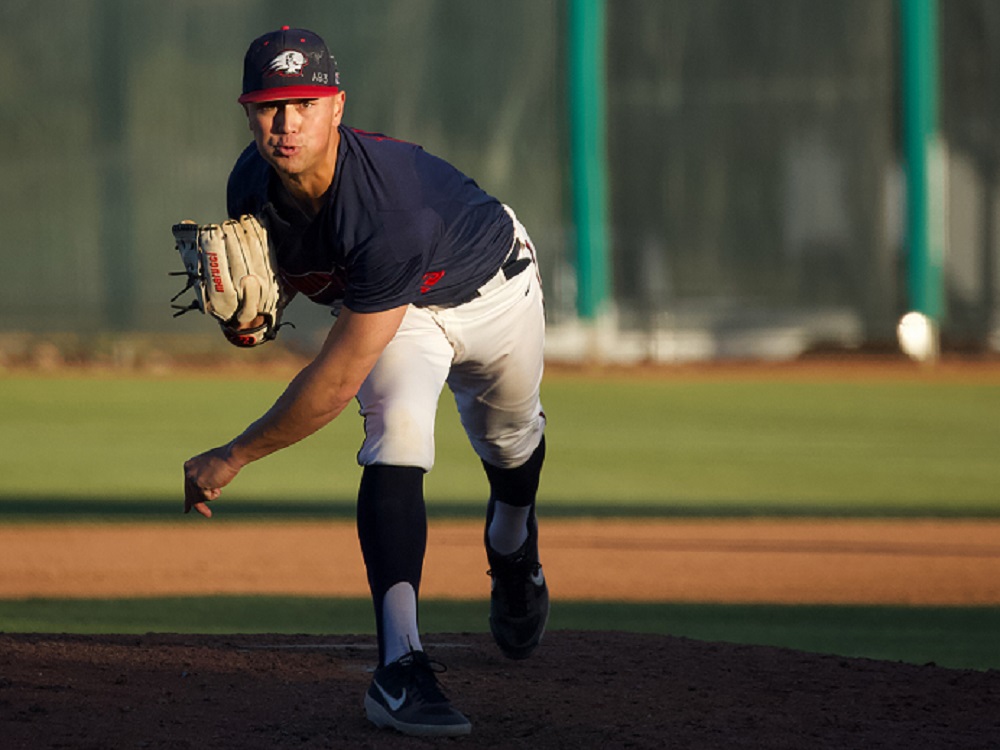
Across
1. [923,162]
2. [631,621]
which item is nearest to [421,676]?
[631,621]

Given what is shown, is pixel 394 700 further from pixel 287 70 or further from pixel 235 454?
pixel 287 70

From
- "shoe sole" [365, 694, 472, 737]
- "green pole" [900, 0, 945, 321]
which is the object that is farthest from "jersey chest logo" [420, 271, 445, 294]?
"green pole" [900, 0, 945, 321]

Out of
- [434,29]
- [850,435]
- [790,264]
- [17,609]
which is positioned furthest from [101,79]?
[17,609]

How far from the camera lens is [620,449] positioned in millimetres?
11867

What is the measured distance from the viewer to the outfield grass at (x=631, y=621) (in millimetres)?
5613

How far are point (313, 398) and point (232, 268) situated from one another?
339 millimetres

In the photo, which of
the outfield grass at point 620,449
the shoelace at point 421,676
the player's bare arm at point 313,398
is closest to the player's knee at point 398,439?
the player's bare arm at point 313,398

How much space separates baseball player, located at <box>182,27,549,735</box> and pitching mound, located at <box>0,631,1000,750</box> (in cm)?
24

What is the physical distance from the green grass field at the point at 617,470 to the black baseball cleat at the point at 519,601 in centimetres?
108

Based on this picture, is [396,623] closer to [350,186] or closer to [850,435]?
[350,186]

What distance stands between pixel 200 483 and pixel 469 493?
6090 mm

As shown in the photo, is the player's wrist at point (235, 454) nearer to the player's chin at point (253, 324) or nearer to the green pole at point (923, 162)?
the player's chin at point (253, 324)

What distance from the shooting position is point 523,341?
4.27 m

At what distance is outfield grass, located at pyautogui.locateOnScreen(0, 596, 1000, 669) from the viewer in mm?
5613
